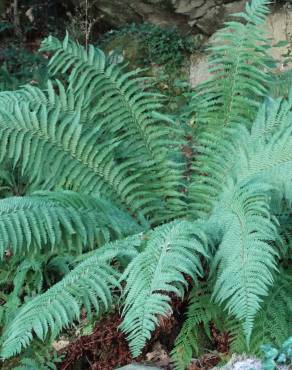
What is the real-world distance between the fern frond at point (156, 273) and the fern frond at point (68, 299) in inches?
4.0

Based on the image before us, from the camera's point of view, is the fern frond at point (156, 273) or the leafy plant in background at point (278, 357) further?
the fern frond at point (156, 273)

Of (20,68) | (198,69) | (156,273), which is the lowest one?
(156,273)

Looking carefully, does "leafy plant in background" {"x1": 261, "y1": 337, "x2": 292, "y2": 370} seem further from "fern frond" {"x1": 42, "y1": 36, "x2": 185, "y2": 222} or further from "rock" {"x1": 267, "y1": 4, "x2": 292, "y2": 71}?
"rock" {"x1": 267, "y1": 4, "x2": 292, "y2": 71}

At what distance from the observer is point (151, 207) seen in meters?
3.21

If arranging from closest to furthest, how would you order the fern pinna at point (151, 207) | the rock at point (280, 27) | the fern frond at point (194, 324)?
the fern pinna at point (151, 207)
the fern frond at point (194, 324)
the rock at point (280, 27)

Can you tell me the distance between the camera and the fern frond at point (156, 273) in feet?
7.47

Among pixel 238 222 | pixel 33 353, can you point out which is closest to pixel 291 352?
pixel 238 222

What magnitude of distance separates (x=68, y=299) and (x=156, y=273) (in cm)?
35

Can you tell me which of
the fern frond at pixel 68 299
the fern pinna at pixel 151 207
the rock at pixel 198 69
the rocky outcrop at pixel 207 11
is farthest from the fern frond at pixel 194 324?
the rocky outcrop at pixel 207 11

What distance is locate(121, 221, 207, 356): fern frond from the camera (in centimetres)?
228

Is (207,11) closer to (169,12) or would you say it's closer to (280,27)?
(169,12)

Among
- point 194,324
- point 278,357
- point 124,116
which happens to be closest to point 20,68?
point 124,116

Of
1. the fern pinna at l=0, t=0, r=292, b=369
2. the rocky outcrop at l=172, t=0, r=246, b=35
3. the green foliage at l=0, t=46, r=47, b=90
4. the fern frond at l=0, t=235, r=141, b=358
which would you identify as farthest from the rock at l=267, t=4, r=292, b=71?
the fern frond at l=0, t=235, r=141, b=358

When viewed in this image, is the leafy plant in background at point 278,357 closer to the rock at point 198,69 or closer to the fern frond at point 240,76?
the fern frond at point 240,76
